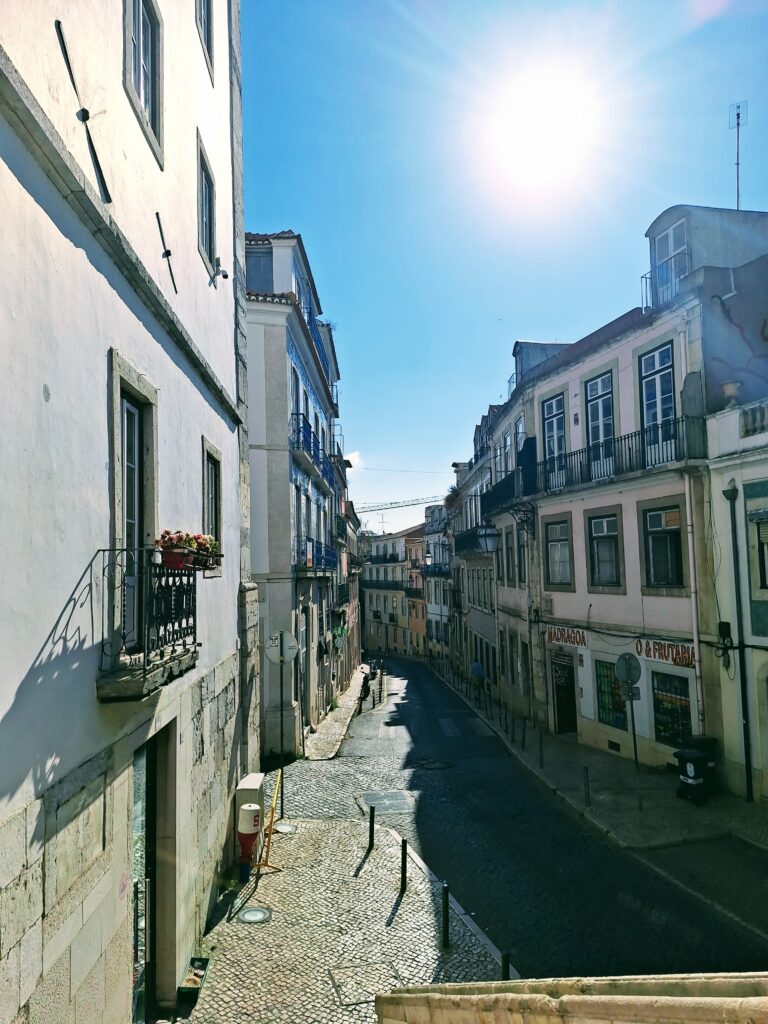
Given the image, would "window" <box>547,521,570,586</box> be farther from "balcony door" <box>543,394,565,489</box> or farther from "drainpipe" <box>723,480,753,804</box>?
"drainpipe" <box>723,480,753,804</box>

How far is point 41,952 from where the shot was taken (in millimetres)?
3777

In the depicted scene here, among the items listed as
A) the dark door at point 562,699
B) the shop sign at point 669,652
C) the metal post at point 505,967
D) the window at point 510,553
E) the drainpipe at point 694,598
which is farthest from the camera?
the window at point 510,553

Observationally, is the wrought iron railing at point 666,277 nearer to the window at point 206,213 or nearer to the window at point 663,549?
the window at point 663,549

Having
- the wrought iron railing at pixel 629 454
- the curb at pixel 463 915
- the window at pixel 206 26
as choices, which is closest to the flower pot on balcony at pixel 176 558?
the curb at pixel 463 915

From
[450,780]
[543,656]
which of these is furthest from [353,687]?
[450,780]

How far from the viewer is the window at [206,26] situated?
8.75 meters

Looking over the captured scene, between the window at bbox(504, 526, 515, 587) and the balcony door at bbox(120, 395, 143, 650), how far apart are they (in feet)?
64.9

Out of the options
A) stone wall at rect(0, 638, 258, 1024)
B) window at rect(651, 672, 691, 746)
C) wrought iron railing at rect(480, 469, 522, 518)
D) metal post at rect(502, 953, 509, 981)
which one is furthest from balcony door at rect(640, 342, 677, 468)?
stone wall at rect(0, 638, 258, 1024)

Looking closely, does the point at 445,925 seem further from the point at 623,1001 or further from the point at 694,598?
the point at 694,598

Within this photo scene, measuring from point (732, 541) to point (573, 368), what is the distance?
777 cm

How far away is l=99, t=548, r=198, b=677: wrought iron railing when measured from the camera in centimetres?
492

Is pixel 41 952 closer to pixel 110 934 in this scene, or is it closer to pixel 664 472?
pixel 110 934

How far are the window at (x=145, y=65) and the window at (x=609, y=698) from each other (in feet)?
52.1

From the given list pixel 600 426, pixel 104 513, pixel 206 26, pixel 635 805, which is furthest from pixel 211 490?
pixel 600 426
